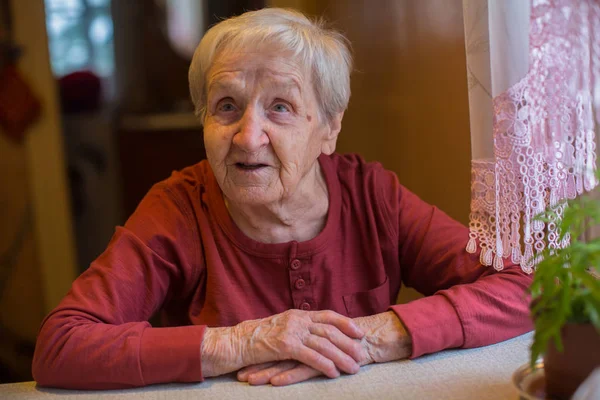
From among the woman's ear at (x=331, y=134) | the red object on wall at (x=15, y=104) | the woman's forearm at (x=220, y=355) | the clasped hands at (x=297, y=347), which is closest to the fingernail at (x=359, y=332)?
the clasped hands at (x=297, y=347)

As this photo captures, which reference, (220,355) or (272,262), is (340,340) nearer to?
(220,355)

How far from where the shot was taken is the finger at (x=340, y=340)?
46.4 inches

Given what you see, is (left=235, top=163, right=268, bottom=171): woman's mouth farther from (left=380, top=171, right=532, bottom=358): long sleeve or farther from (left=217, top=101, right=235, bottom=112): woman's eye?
(left=380, top=171, right=532, bottom=358): long sleeve

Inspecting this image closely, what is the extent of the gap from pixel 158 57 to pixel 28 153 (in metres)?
0.79

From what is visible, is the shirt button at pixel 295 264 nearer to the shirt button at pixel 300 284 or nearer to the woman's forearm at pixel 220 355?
the shirt button at pixel 300 284

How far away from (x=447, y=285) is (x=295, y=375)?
19.1 inches

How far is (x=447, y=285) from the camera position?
148cm

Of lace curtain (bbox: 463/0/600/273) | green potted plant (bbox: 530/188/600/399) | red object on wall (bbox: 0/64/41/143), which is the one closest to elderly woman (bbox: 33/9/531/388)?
lace curtain (bbox: 463/0/600/273)

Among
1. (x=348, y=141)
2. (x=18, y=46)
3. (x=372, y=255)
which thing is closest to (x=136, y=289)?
(x=372, y=255)

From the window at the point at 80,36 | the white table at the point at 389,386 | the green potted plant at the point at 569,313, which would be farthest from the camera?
the window at the point at 80,36

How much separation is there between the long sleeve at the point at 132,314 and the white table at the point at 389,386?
0.03 metres

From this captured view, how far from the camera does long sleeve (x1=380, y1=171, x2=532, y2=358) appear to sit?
1.23m

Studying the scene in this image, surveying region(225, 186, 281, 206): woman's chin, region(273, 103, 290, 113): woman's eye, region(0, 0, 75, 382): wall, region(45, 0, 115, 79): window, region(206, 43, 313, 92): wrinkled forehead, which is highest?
region(45, 0, 115, 79): window

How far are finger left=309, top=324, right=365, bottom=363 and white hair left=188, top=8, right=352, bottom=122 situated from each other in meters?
0.52
